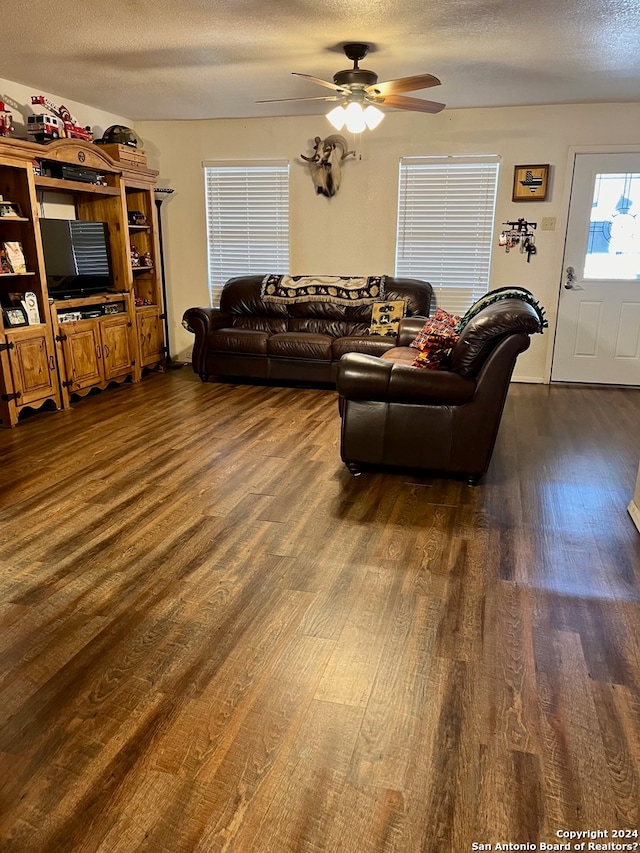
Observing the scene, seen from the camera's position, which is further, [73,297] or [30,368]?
[73,297]

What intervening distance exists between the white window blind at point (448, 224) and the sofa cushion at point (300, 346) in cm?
132

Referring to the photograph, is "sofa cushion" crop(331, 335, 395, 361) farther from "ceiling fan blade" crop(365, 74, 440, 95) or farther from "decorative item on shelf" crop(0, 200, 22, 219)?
"decorative item on shelf" crop(0, 200, 22, 219)

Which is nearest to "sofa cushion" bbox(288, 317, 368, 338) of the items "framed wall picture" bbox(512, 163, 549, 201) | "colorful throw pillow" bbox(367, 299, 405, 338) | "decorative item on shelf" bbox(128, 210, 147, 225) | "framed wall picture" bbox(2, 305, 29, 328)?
"colorful throw pillow" bbox(367, 299, 405, 338)

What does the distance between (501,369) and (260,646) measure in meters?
1.93

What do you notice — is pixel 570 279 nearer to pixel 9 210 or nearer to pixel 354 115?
pixel 354 115

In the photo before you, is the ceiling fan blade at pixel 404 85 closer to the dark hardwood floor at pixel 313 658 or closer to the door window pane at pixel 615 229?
the dark hardwood floor at pixel 313 658

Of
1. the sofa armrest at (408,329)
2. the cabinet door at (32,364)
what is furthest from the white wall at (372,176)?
the cabinet door at (32,364)

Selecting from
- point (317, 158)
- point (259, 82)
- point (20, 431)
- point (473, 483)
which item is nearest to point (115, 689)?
point (473, 483)

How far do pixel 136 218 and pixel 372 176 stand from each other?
2.39 metres

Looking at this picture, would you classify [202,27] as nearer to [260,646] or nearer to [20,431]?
[20,431]

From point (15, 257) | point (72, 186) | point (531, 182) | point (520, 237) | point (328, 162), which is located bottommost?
point (15, 257)

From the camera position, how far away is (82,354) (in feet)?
16.5

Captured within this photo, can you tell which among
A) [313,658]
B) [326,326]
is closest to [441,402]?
[313,658]

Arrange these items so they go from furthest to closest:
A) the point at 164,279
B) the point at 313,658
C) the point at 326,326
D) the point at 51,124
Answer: the point at 164,279 < the point at 326,326 < the point at 51,124 < the point at 313,658
